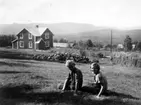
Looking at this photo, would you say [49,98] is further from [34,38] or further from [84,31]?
[84,31]

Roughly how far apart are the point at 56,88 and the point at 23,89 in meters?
1.20

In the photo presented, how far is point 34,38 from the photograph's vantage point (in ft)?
157

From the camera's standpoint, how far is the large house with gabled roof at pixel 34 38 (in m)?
47.6

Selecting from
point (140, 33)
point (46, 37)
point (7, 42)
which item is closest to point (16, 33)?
point (7, 42)

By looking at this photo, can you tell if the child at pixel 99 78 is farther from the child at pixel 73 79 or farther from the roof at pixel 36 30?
the roof at pixel 36 30

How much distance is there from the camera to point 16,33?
53.0 m

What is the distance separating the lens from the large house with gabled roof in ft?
156

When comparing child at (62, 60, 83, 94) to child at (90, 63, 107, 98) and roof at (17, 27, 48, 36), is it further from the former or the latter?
roof at (17, 27, 48, 36)

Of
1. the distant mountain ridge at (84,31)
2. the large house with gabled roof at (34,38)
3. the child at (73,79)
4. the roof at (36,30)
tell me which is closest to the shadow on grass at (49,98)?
the child at (73,79)

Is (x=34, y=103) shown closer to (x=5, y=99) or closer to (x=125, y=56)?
(x=5, y=99)

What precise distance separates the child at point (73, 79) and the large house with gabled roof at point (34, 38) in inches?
1604

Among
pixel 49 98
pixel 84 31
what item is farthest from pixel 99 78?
pixel 84 31

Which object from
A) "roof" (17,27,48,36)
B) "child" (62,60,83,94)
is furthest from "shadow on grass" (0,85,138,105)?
"roof" (17,27,48,36)

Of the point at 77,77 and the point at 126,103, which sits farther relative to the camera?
the point at 77,77
